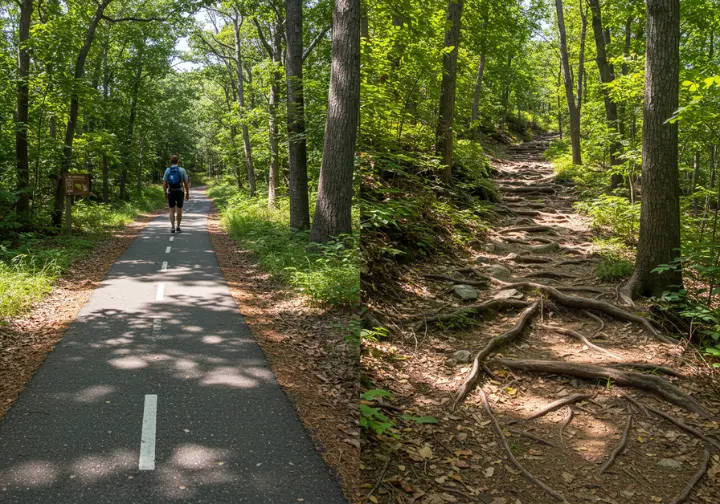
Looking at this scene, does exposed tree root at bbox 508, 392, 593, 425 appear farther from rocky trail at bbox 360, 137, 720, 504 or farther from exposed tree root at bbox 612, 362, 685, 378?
exposed tree root at bbox 612, 362, 685, 378

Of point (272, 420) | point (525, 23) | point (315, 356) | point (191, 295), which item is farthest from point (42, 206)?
point (525, 23)

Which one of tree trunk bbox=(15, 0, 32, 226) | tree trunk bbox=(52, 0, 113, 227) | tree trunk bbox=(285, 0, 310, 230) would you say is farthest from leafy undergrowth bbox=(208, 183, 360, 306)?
tree trunk bbox=(15, 0, 32, 226)

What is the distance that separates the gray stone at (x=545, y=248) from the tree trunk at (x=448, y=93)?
3.23 meters

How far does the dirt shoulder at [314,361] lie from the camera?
4.22 metres

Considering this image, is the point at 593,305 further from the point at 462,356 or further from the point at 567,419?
the point at 567,419

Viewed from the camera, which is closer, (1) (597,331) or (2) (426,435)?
(2) (426,435)

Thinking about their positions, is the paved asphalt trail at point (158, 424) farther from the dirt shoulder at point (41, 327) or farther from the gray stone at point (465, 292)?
the gray stone at point (465, 292)

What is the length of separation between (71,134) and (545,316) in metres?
16.1

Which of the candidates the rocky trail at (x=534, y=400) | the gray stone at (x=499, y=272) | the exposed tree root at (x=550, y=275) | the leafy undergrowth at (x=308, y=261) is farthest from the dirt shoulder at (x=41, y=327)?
the exposed tree root at (x=550, y=275)

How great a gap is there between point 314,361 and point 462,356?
72.6 inches

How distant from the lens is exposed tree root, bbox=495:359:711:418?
15.5ft

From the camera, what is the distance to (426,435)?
4.35 meters

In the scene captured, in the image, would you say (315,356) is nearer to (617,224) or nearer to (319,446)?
(319,446)

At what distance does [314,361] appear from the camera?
6094 millimetres
